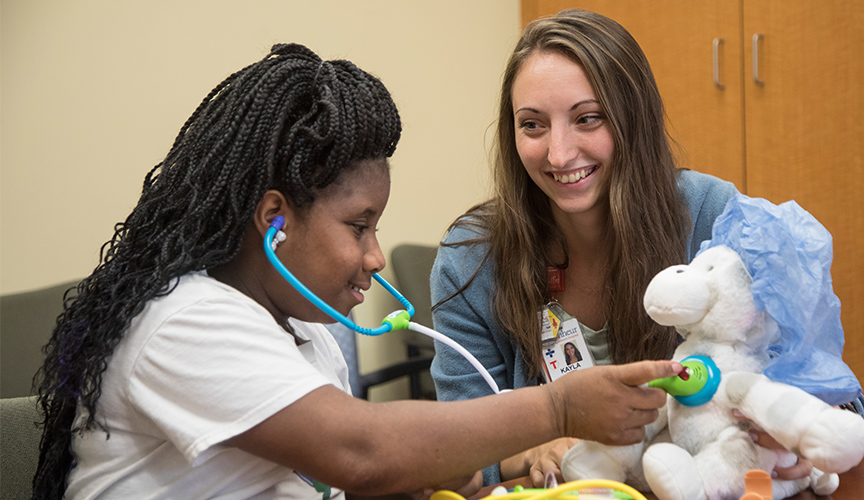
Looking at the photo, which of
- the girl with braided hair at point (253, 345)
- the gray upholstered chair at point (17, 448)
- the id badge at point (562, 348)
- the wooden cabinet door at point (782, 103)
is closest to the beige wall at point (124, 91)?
the wooden cabinet door at point (782, 103)

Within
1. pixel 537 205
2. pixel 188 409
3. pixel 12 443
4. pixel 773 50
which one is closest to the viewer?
pixel 188 409

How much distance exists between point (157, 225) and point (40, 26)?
166 centimetres

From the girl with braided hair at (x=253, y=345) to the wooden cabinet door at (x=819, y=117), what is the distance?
1829 millimetres

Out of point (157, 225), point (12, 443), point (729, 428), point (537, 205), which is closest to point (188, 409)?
point (157, 225)

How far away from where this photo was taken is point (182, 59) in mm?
2316

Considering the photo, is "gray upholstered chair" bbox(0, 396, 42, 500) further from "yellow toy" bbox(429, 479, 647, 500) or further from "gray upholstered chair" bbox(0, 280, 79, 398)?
"gray upholstered chair" bbox(0, 280, 79, 398)

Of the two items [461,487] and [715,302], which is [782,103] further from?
[461,487]

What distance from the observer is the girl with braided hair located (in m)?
0.69

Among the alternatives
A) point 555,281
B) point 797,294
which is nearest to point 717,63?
point 555,281

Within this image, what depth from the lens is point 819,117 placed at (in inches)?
87.0

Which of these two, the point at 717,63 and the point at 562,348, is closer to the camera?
the point at 562,348

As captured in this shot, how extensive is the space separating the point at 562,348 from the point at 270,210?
59cm

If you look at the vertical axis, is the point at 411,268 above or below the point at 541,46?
below

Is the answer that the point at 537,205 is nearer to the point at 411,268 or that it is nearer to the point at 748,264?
the point at 748,264
